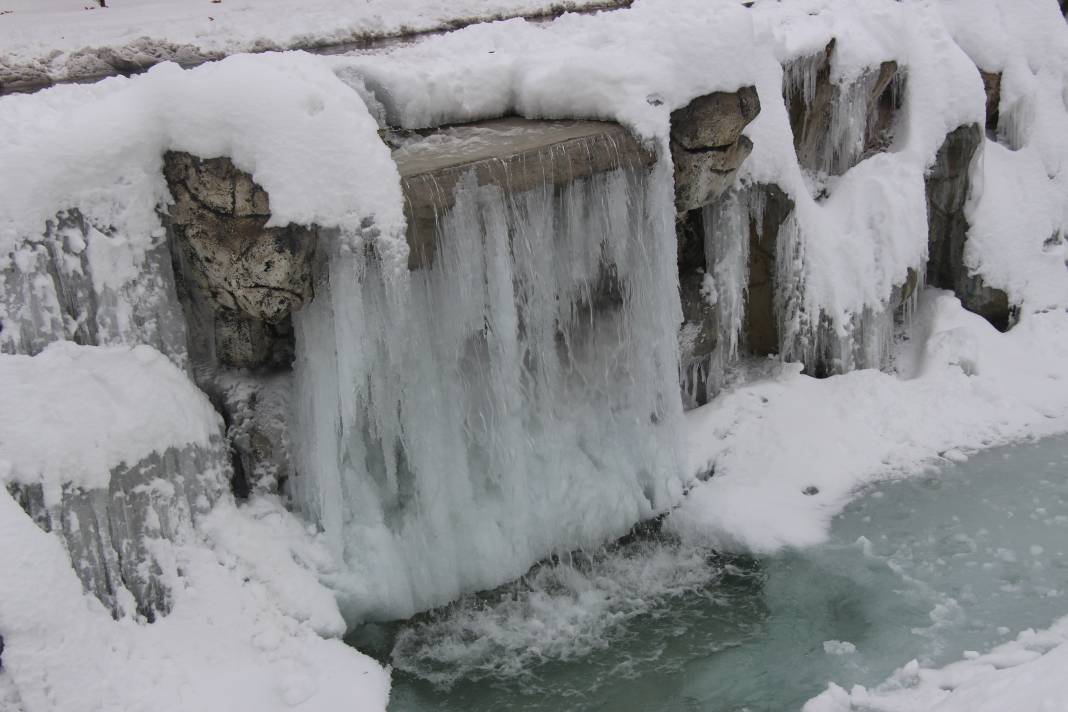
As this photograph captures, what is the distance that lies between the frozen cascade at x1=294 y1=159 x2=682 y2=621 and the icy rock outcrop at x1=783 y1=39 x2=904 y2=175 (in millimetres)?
2466

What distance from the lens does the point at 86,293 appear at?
502 centimetres

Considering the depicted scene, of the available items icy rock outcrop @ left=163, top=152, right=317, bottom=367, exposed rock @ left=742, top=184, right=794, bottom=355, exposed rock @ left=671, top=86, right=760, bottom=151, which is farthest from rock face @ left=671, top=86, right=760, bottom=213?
icy rock outcrop @ left=163, top=152, right=317, bottom=367

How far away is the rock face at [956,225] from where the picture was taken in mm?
8898

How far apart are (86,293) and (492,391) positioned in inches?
91.1

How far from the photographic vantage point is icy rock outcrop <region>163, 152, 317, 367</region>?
5051 mm

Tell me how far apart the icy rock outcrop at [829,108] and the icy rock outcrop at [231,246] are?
15.2 ft

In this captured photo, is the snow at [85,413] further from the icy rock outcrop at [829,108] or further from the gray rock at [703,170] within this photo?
the icy rock outcrop at [829,108]

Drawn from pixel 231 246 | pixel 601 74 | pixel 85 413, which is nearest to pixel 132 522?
pixel 85 413

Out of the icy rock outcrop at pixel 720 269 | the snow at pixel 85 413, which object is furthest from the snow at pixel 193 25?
the icy rock outcrop at pixel 720 269

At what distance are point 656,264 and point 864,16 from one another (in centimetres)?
362

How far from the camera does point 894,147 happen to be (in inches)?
346

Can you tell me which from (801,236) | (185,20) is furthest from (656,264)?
(185,20)

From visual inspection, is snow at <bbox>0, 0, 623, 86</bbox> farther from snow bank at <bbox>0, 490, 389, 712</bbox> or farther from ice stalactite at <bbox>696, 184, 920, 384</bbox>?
snow bank at <bbox>0, 490, 389, 712</bbox>

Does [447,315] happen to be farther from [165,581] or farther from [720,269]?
[720,269]
